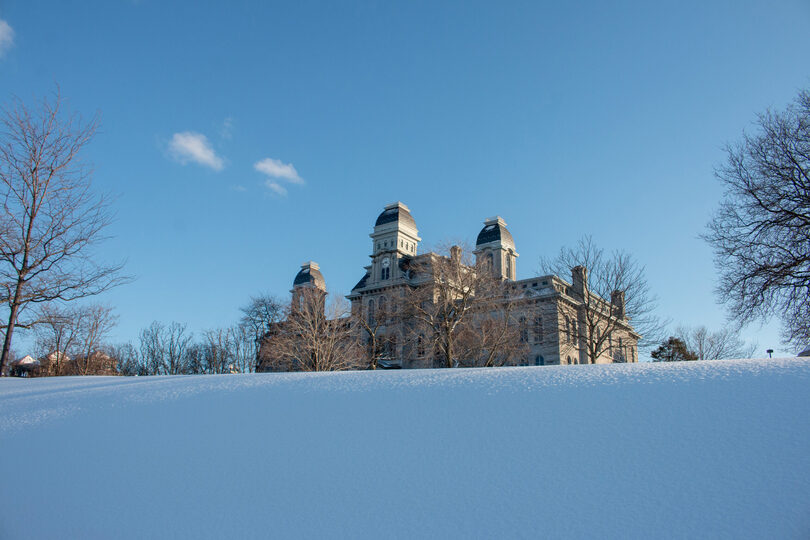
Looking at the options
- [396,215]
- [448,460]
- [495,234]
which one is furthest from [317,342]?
[495,234]

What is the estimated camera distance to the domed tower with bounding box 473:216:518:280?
60312 millimetres

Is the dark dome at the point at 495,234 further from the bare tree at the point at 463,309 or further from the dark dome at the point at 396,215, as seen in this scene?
the bare tree at the point at 463,309

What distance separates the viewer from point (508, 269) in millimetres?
61719

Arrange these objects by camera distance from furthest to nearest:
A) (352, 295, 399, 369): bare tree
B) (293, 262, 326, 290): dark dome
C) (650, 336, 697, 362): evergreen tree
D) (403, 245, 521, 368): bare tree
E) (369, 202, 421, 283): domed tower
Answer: (293, 262, 326, 290): dark dome < (369, 202, 421, 283): domed tower < (650, 336, 697, 362): evergreen tree < (352, 295, 399, 369): bare tree < (403, 245, 521, 368): bare tree

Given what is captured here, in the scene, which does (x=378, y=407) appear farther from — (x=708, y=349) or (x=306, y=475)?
(x=708, y=349)

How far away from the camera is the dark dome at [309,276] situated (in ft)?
235

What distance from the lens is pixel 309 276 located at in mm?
71875

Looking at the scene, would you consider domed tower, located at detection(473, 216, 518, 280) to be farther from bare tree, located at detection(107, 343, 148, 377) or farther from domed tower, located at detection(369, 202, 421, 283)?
bare tree, located at detection(107, 343, 148, 377)

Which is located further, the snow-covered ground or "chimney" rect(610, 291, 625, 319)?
"chimney" rect(610, 291, 625, 319)

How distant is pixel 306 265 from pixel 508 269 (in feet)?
93.3

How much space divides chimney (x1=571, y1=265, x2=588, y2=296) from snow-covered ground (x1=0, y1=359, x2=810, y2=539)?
22.7 metres

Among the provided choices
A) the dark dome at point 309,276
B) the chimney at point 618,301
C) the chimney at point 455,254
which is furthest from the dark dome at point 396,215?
the chimney at point 618,301

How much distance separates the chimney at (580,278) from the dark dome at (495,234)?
29.7m

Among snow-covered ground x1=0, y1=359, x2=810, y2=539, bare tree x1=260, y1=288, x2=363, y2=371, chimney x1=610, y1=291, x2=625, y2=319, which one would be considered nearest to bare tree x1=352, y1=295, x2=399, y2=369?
bare tree x1=260, y1=288, x2=363, y2=371
